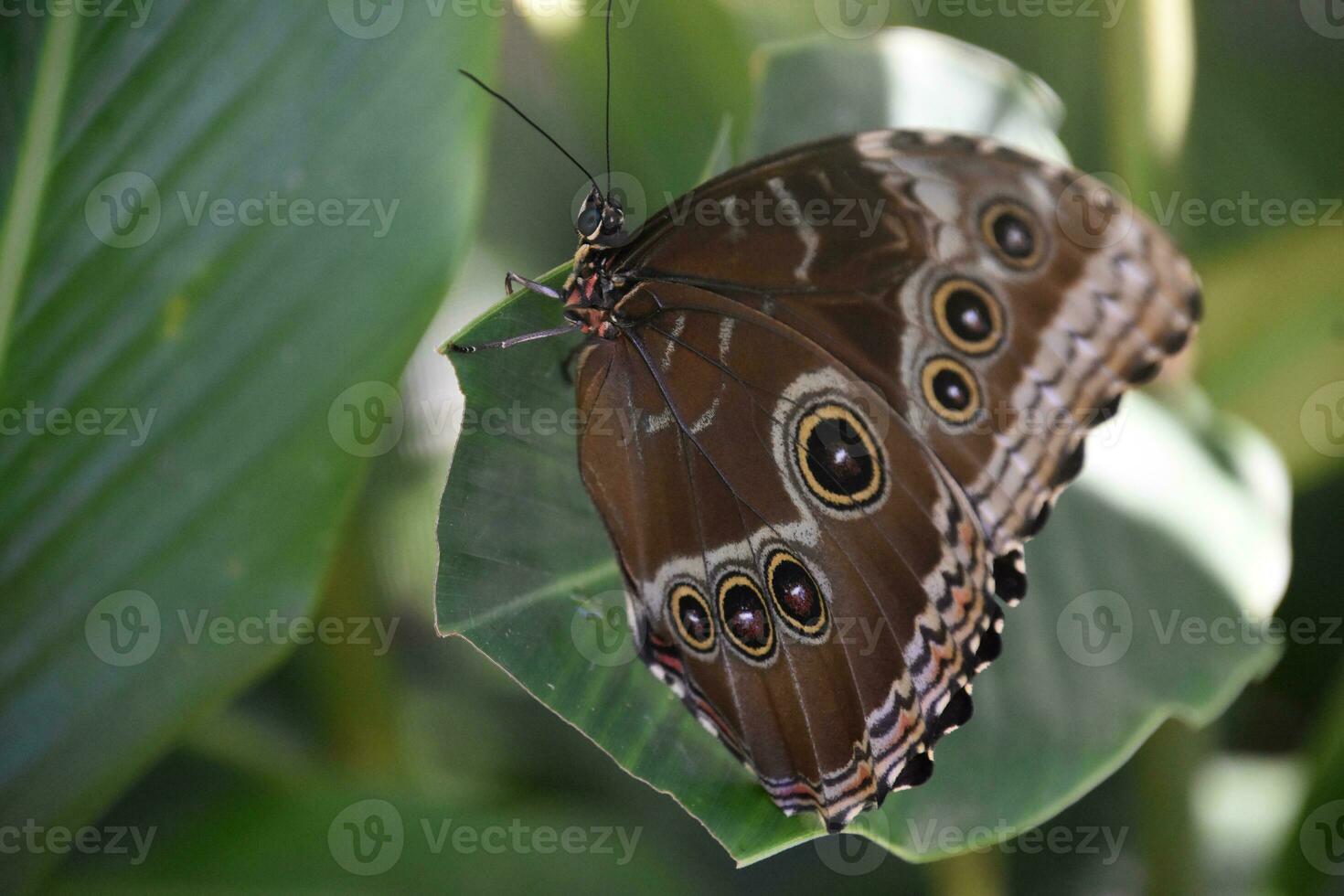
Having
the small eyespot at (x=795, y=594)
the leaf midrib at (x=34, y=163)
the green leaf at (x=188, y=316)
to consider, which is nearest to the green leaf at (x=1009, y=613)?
the small eyespot at (x=795, y=594)

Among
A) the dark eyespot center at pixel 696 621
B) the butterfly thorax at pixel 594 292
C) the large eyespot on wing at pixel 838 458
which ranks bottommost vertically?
the dark eyespot center at pixel 696 621

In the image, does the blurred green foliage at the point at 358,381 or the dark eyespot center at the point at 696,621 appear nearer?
the dark eyespot center at the point at 696,621

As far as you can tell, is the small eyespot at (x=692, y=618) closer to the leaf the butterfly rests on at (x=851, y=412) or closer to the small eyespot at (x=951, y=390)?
the leaf the butterfly rests on at (x=851, y=412)

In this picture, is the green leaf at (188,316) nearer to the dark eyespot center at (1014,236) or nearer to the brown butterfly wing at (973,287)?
the brown butterfly wing at (973,287)

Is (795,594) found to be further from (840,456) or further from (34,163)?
(34,163)

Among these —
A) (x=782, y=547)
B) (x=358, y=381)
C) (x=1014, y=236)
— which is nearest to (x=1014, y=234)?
(x=1014, y=236)

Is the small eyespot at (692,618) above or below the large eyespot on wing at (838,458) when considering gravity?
below
